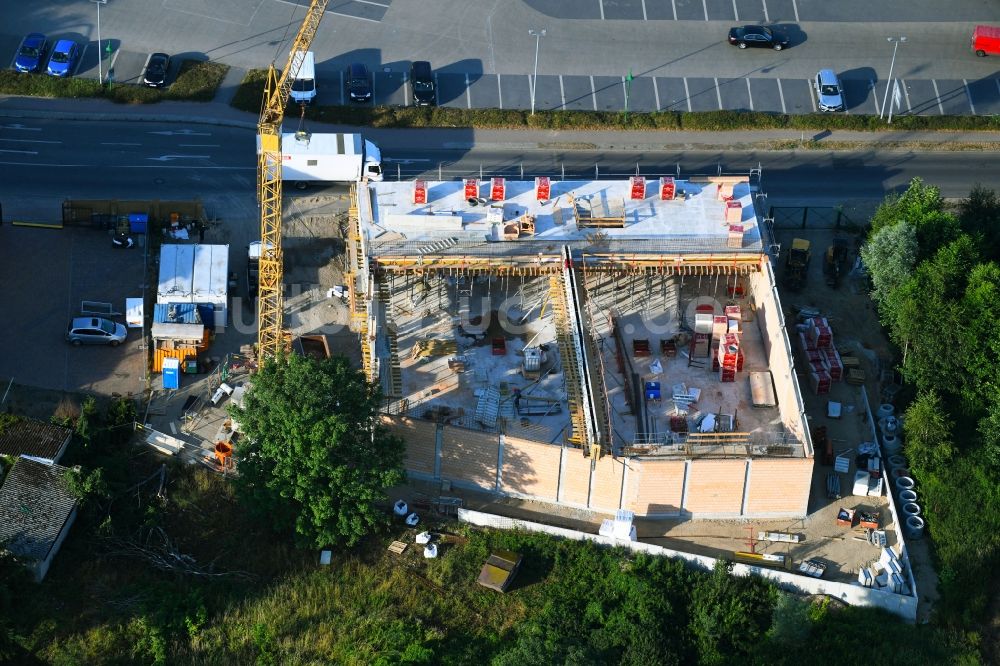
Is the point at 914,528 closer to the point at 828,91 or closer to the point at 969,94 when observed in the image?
the point at 828,91

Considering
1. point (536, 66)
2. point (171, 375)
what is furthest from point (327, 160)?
point (171, 375)

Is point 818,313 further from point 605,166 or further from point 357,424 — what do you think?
point 357,424

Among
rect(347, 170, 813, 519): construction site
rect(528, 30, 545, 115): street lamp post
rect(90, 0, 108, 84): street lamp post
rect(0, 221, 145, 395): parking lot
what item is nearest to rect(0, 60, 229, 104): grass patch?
rect(90, 0, 108, 84): street lamp post

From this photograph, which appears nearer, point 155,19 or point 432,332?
point 432,332

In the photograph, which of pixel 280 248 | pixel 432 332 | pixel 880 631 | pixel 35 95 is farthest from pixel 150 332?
pixel 880 631

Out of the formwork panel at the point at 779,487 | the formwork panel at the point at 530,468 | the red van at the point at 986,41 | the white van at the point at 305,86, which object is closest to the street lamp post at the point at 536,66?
the white van at the point at 305,86

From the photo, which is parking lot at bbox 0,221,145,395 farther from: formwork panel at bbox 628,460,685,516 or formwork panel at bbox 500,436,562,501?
formwork panel at bbox 628,460,685,516

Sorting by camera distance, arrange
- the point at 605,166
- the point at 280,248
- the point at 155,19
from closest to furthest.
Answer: the point at 280,248
the point at 605,166
the point at 155,19
